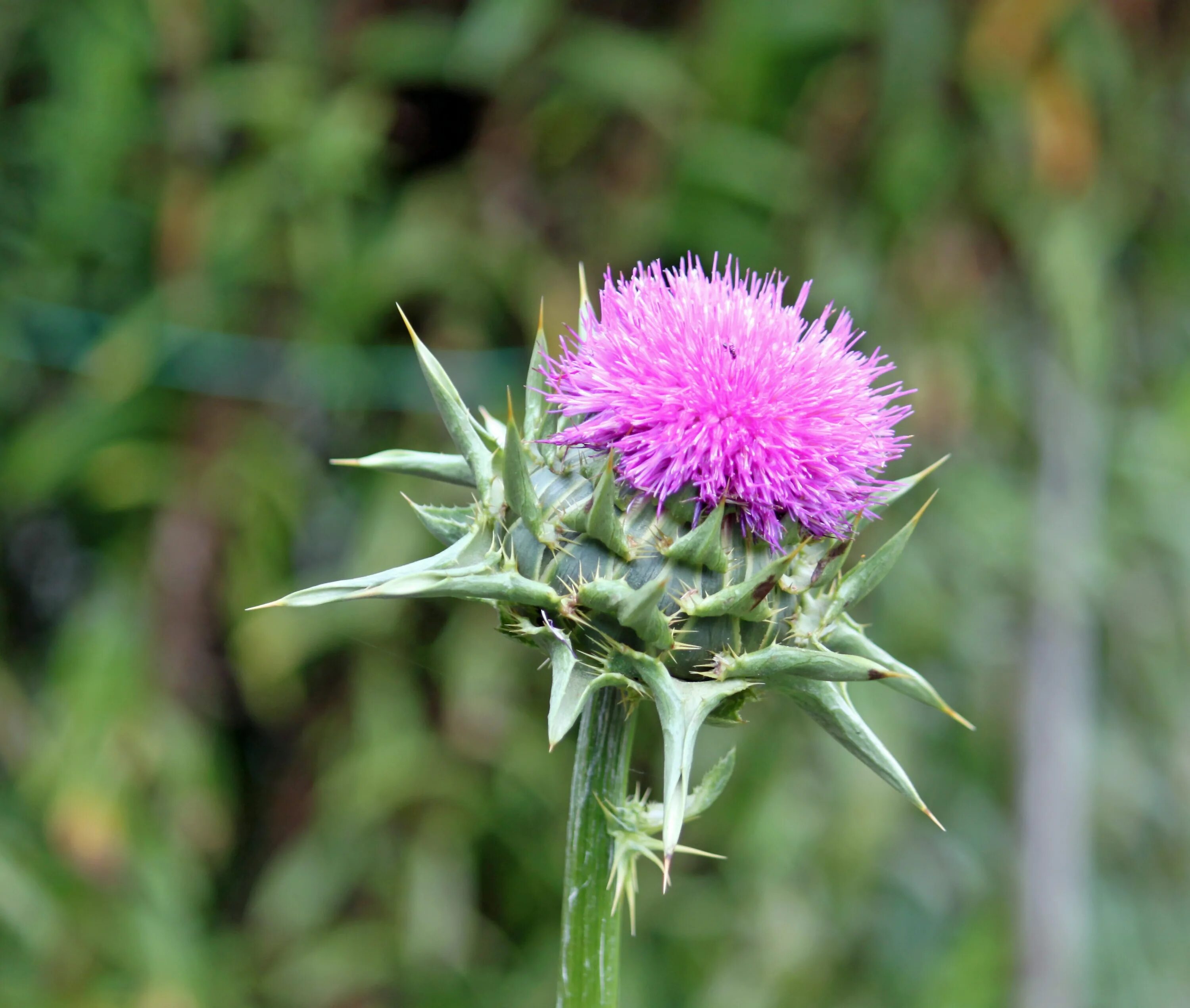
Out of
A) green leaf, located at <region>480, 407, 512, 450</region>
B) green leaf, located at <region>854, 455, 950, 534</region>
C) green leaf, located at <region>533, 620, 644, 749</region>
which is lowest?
green leaf, located at <region>533, 620, 644, 749</region>

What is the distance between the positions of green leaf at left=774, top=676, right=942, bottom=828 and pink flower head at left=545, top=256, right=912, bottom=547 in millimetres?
101

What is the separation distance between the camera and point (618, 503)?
2.62ft

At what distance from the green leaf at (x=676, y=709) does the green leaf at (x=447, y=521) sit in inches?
6.4

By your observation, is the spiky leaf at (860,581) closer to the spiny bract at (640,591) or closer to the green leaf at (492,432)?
the spiny bract at (640,591)

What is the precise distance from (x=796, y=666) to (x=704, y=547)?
105mm

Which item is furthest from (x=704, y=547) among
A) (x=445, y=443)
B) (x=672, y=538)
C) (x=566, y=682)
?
(x=445, y=443)

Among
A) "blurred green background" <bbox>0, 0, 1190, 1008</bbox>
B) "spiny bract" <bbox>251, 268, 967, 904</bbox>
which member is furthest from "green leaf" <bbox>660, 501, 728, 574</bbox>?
"blurred green background" <bbox>0, 0, 1190, 1008</bbox>

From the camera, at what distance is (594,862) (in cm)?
73

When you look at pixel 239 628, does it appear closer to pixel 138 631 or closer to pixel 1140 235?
pixel 138 631

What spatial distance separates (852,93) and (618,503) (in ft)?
5.48

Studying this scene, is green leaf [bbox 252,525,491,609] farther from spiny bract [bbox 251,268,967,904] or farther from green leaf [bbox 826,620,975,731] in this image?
green leaf [bbox 826,620,975,731]

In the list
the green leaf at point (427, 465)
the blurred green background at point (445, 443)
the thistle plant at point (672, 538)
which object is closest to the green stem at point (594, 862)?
the thistle plant at point (672, 538)

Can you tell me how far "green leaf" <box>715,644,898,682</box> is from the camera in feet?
2.22

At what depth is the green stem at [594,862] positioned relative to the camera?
27.2 inches
